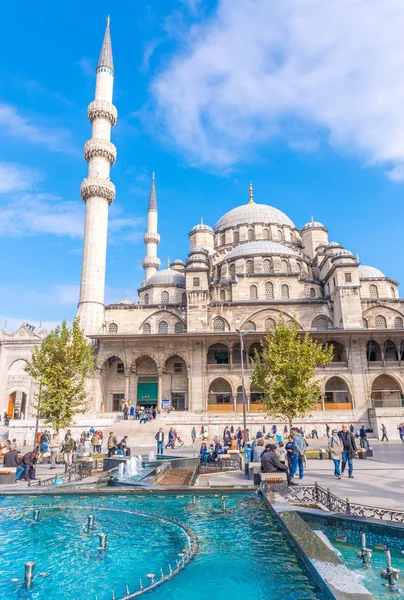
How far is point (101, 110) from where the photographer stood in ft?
101

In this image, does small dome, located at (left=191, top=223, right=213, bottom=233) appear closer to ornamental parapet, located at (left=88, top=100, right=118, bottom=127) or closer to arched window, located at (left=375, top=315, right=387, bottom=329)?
ornamental parapet, located at (left=88, top=100, right=118, bottom=127)

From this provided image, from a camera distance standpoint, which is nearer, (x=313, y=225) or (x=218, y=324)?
(x=218, y=324)

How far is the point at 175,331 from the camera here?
105ft

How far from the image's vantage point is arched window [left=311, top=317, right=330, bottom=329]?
30.8m

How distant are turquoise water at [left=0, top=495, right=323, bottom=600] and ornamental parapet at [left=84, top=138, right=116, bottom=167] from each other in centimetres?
2749

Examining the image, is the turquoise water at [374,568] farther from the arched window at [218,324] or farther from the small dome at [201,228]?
the small dome at [201,228]

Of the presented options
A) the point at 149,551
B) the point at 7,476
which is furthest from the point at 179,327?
the point at 149,551

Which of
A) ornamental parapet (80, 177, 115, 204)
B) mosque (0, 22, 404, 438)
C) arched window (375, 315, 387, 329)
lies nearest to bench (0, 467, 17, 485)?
mosque (0, 22, 404, 438)

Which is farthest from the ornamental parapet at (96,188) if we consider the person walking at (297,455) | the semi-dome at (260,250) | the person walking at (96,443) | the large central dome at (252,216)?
the person walking at (297,455)

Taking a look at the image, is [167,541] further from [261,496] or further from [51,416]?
[51,416]

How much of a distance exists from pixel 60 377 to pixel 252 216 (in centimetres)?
2998

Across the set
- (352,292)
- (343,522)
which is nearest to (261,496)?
(343,522)

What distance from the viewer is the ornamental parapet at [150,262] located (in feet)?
137

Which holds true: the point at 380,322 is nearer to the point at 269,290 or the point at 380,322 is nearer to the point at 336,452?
the point at 269,290
